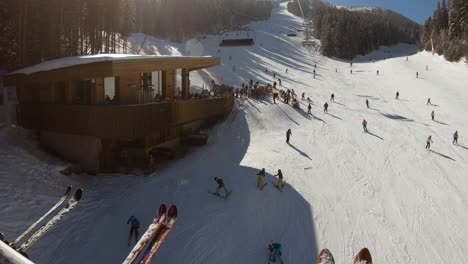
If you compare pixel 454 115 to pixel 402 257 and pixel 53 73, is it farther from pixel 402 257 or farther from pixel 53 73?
pixel 53 73

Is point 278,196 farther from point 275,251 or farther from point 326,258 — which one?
point 326,258

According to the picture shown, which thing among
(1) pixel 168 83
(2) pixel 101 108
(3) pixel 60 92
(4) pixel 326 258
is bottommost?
(4) pixel 326 258

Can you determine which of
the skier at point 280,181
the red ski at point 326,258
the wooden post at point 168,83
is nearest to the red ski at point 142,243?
the red ski at point 326,258

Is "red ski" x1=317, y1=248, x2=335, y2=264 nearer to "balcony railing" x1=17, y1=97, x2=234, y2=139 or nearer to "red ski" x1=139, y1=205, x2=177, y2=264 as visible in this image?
"red ski" x1=139, y1=205, x2=177, y2=264

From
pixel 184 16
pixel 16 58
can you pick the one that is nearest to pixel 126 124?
pixel 16 58

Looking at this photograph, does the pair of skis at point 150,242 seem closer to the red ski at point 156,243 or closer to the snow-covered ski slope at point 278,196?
the red ski at point 156,243

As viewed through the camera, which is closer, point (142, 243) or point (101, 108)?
point (142, 243)

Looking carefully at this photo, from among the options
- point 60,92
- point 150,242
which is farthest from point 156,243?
point 60,92
